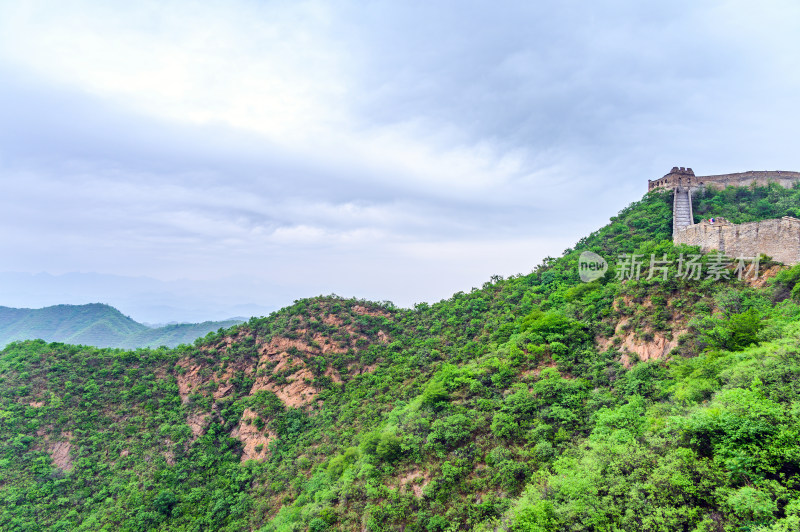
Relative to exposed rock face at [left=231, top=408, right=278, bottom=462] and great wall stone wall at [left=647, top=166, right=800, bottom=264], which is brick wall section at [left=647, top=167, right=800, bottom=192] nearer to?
great wall stone wall at [left=647, top=166, right=800, bottom=264]

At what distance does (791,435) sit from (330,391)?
35.5m

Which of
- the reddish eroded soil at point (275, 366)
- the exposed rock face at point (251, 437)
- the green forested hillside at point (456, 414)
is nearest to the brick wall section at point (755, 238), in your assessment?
the green forested hillside at point (456, 414)

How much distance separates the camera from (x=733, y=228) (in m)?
24.7

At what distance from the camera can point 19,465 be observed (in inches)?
1197

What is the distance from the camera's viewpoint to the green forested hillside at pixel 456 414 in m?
11.6

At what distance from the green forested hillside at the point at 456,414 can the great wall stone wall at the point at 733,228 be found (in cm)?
191

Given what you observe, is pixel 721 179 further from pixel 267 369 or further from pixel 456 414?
pixel 267 369

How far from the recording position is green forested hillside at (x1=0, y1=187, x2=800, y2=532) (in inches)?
455

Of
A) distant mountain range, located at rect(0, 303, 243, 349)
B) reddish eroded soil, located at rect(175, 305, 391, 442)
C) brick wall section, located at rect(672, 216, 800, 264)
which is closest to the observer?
brick wall section, located at rect(672, 216, 800, 264)

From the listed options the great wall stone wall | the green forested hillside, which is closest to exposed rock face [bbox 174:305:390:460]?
the green forested hillside

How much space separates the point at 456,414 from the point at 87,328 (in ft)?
506

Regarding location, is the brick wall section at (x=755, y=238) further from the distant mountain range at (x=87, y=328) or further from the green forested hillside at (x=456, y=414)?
the distant mountain range at (x=87, y=328)

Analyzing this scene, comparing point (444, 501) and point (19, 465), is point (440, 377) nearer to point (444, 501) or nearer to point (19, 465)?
point (444, 501)

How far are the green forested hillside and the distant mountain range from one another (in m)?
89.7
